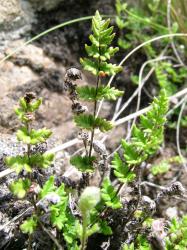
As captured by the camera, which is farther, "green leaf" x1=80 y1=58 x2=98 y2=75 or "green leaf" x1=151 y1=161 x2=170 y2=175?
"green leaf" x1=151 y1=161 x2=170 y2=175

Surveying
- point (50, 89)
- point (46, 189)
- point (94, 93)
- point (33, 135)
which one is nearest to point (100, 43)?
point (94, 93)

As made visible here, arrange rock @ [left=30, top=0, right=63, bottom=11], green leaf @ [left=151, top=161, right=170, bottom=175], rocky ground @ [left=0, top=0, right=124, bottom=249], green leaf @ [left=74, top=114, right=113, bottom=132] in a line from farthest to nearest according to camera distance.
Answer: rock @ [left=30, top=0, right=63, bottom=11] < green leaf @ [left=151, top=161, right=170, bottom=175] < rocky ground @ [left=0, top=0, right=124, bottom=249] < green leaf @ [left=74, top=114, right=113, bottom=132]

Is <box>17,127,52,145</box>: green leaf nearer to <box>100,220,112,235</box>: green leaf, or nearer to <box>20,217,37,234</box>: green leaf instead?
<box>20,217,37,234</box>: green leaf

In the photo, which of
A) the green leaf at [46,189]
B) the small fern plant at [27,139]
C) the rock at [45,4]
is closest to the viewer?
the small fern plant at [27,139]

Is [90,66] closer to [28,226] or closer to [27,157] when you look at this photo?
[27,157]

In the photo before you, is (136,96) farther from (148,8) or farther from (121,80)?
(148,8)

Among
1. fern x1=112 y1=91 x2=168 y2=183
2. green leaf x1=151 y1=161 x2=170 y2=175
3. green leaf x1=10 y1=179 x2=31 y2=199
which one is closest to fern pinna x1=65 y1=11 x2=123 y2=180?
fern x1=112 y1=91 x2=168 y2=183

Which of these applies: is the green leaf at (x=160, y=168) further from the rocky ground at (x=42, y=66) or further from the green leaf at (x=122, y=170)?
the green leaf at (x=122, y=170)

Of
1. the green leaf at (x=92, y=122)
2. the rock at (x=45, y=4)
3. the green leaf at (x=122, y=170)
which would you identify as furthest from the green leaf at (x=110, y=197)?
the rock at (x=45, y=4)
